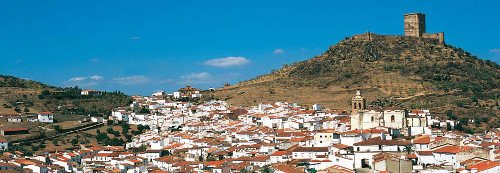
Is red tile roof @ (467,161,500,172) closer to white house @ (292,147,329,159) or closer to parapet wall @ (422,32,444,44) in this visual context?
white house @ (292,147,329,159)

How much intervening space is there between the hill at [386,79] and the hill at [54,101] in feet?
40.2

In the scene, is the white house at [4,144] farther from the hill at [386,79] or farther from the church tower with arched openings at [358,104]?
the hill at [386,79]

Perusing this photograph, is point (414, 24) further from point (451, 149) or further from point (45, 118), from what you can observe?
point (451, 149)

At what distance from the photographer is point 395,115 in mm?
56156

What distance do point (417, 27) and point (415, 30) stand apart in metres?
0.53

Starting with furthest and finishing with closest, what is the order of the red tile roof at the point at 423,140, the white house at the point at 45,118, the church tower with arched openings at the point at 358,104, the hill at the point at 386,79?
the hill at the point at 386,79 → the white house at the point at 45,118 → the church tower with arched openings at the point at 358,104 → the red tile roof at the point at 423,140

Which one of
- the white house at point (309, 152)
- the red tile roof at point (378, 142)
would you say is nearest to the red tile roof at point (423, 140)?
the red tile roof at point (378, 142)

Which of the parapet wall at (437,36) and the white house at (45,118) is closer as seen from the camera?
the white house at (45,118)

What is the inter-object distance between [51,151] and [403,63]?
45.0 metres

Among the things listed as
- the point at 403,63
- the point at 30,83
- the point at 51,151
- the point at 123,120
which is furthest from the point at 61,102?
the point at 403,63

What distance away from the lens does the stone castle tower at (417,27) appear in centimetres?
10166

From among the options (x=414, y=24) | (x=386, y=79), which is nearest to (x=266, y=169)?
(x=386, y=79)

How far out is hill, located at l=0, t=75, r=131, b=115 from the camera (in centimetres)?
8819

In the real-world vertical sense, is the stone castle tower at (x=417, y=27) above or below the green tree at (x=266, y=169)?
above
